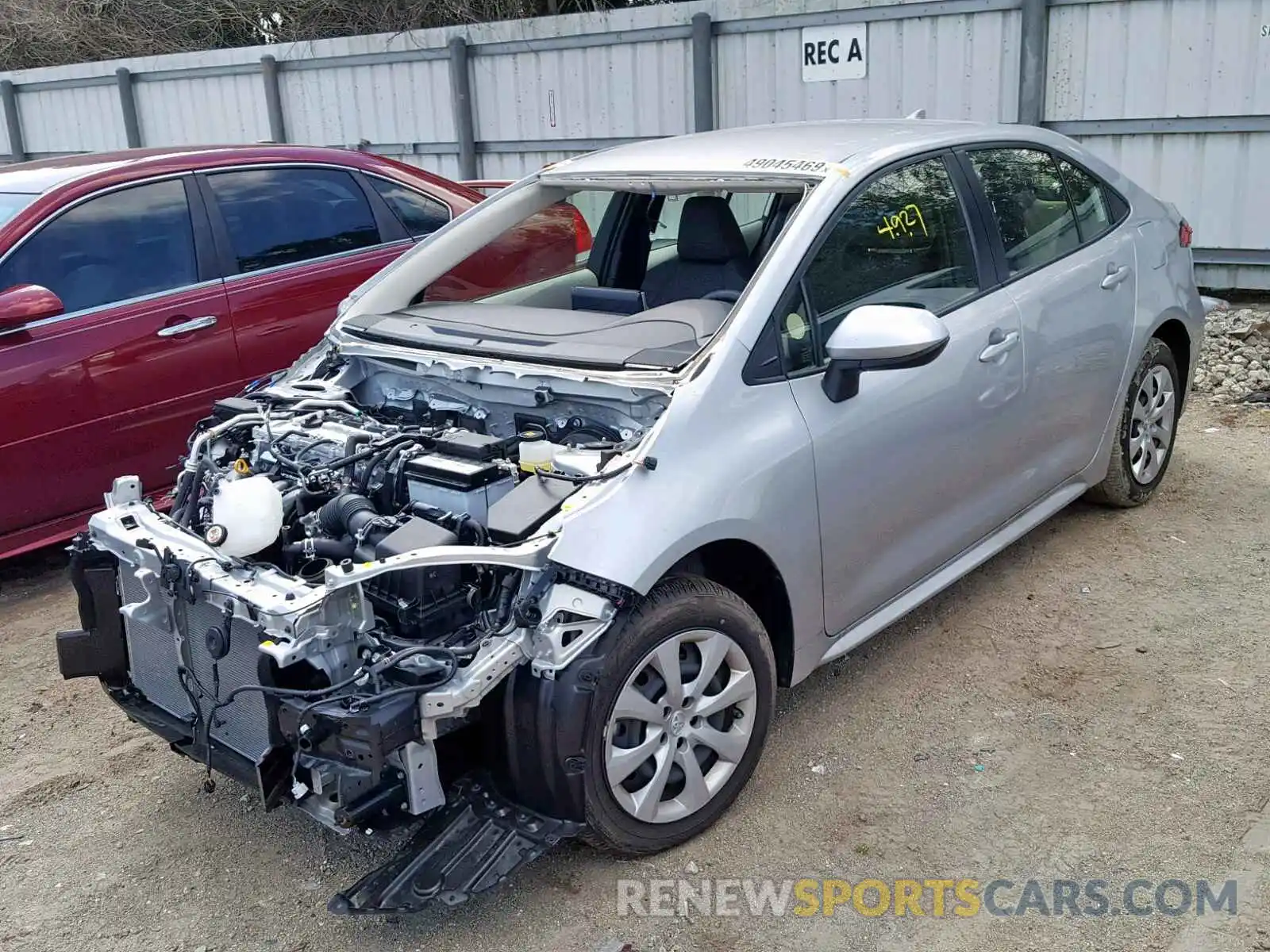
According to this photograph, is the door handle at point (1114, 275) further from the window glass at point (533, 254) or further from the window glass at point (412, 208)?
the window glass at point (412, 208)

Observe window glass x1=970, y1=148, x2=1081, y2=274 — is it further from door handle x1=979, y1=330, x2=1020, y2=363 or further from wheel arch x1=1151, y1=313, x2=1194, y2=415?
wheel arch x1=1151, y1=313, x2=1194, y2=415

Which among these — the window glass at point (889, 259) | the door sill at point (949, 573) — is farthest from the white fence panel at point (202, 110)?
the door sill at point (949, 573)

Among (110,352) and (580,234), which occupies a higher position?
(580,234)

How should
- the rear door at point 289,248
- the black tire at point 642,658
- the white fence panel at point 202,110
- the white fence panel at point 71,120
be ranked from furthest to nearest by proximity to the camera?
the white fence panel at point 71,120 → the white fence panel at point 202,110 → the rear door at point 289,248 → the black tire at point 642,658

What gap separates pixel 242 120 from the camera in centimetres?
1282

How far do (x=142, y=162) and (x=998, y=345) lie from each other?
3991 millimetres

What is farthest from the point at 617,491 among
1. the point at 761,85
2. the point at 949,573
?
the point at 761,85

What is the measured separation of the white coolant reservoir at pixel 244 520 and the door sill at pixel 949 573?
5.47 feet

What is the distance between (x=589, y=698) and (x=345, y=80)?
1026cm

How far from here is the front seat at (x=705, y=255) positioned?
429 cm

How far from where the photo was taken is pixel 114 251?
5363 millimetres

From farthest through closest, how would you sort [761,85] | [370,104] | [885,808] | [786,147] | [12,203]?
1. [370,104]
2. [761,85]
3. [12,203]
4. [786,147]
5. [885,808]

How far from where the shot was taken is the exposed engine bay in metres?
2.79

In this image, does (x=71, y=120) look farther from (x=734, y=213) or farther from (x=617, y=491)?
(x=617, y=491)
